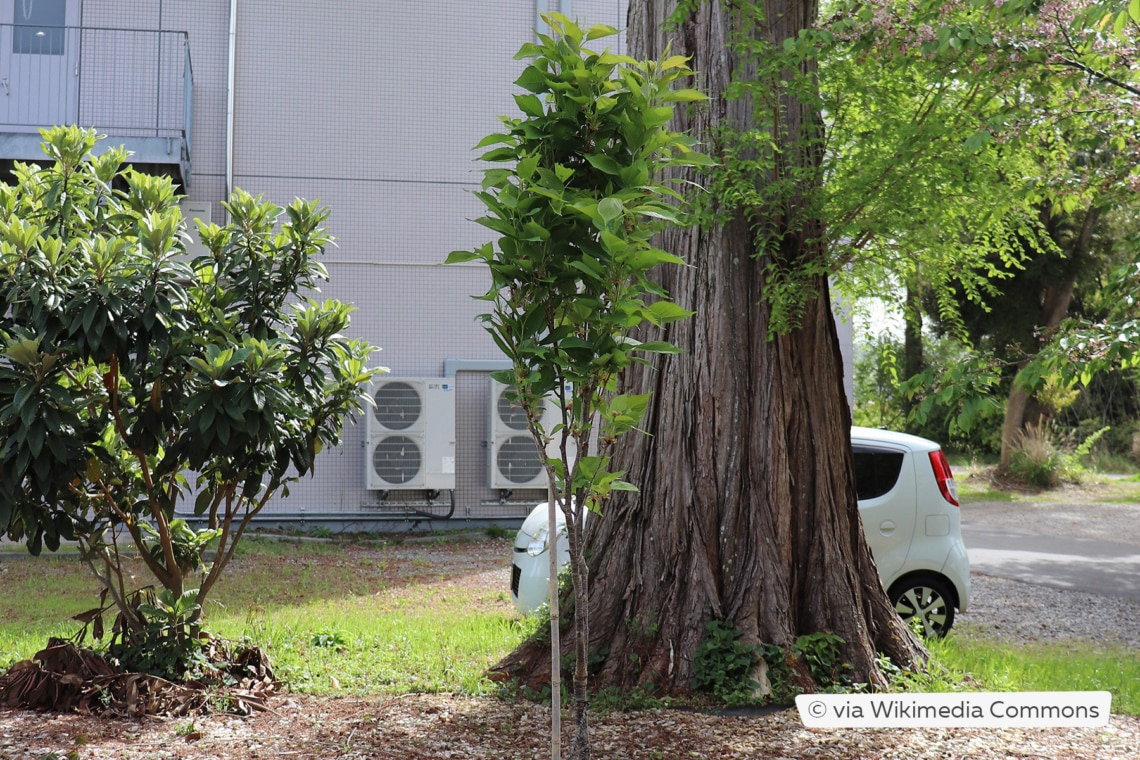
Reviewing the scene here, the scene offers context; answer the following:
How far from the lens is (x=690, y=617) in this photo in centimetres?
519

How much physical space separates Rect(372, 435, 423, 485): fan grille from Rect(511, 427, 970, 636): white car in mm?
5807

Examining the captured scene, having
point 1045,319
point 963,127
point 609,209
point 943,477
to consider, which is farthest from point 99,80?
point 1045,319

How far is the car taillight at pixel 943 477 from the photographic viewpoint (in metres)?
7.54

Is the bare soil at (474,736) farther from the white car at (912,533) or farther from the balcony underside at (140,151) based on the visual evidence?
the balcony underside at (140,151)

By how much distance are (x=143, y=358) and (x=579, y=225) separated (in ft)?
8.45

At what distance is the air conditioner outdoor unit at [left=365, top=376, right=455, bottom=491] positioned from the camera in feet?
43.0

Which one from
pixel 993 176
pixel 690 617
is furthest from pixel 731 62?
pixel 690 617

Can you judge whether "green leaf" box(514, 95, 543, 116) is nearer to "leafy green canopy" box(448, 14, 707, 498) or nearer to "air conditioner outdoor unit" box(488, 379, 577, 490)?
"leafy green canopy" box(448, 14, 707, 498)

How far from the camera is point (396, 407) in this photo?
13141 millimetres

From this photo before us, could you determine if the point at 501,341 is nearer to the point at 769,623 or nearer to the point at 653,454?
the point at 653,454

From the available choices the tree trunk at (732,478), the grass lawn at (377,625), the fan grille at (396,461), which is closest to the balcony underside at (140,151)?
the fan grille at (396,461)

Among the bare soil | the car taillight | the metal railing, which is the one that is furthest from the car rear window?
the metal railing

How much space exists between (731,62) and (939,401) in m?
2.61

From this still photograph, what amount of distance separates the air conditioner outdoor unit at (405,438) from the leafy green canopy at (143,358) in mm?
7409
